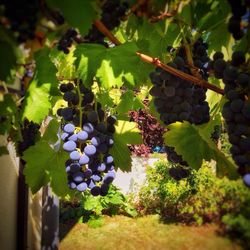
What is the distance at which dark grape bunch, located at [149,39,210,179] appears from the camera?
147 cm

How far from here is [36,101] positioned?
4.62 ft

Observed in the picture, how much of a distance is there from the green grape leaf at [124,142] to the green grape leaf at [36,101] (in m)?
0.51

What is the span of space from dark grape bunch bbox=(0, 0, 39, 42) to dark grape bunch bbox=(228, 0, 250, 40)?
562 millimetres

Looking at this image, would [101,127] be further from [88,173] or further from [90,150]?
[88,173]

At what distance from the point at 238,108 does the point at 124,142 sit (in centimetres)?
85

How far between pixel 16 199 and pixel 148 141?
Answer: 5.44 metres

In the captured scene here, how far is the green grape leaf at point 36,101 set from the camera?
1348 millimetres

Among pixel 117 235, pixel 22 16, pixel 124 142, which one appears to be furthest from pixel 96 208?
pixel 22 16

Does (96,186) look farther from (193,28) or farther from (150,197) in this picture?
(150,197)

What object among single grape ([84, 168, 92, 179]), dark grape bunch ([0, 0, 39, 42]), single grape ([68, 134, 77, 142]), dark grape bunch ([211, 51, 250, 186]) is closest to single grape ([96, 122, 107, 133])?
single grape ([68, 134, 77, 142])

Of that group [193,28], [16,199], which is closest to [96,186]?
[193,28]

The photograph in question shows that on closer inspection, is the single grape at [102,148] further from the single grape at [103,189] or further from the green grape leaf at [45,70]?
the green grape leaf at [45,70]

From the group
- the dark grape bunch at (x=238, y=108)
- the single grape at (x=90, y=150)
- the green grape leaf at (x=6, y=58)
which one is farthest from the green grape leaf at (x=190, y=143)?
the green grape leaf at (x=6, y=58)

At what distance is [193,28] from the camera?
1521 millimetres
